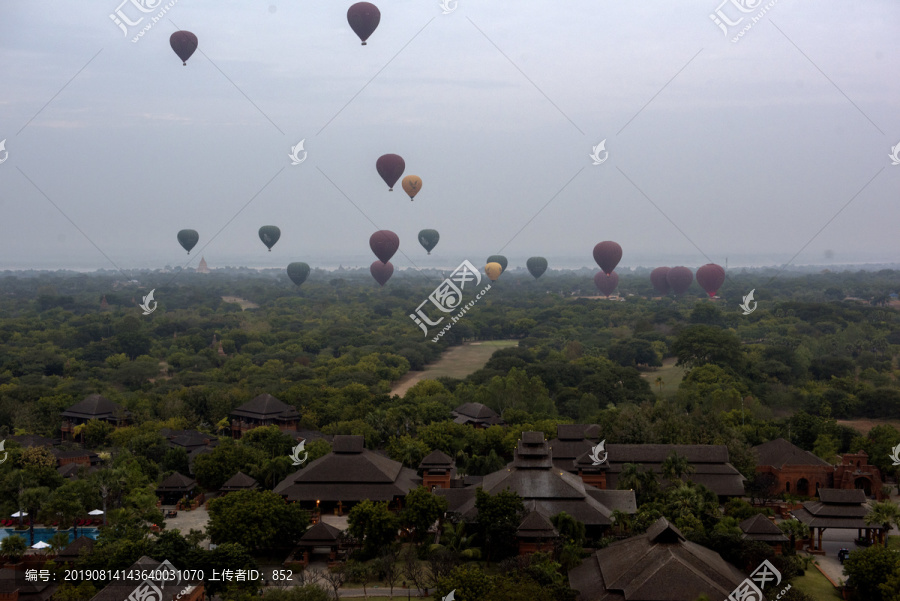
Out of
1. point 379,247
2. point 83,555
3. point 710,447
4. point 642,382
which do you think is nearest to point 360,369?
point 379,247

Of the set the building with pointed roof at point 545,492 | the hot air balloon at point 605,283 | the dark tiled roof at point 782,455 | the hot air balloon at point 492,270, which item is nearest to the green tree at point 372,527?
the building with pointed roof at point 545,492

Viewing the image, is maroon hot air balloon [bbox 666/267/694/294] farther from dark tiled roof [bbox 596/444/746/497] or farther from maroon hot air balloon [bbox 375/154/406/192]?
dark tiled roof [bbox 596/444/746/497]

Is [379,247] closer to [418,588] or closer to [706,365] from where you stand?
[706,365]

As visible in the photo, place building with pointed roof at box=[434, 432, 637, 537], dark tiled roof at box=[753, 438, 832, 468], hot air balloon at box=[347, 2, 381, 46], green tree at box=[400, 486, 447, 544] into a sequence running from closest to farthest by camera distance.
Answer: green tree at box=[400, 486, 447, 544] < building with pointed roof at box=[434, 432, 637, 537] < dark tiled roof at box=[753, 438, 832, 468] < hot air balloon at box=[347, 2, 381, 46]

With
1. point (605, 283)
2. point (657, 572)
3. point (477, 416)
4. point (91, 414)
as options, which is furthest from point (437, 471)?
point (605, 283)

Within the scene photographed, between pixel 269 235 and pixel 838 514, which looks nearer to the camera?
pixel 838 514

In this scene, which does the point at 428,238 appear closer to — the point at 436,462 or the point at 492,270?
the point at 492,270

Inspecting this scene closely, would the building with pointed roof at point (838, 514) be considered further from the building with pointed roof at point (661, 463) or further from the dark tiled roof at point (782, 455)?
the dark tiled roof at point (782, 455)

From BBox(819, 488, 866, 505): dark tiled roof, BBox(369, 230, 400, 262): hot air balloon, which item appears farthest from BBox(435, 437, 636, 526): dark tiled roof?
BBox(369, 230, 400, 262): hot air balloon
